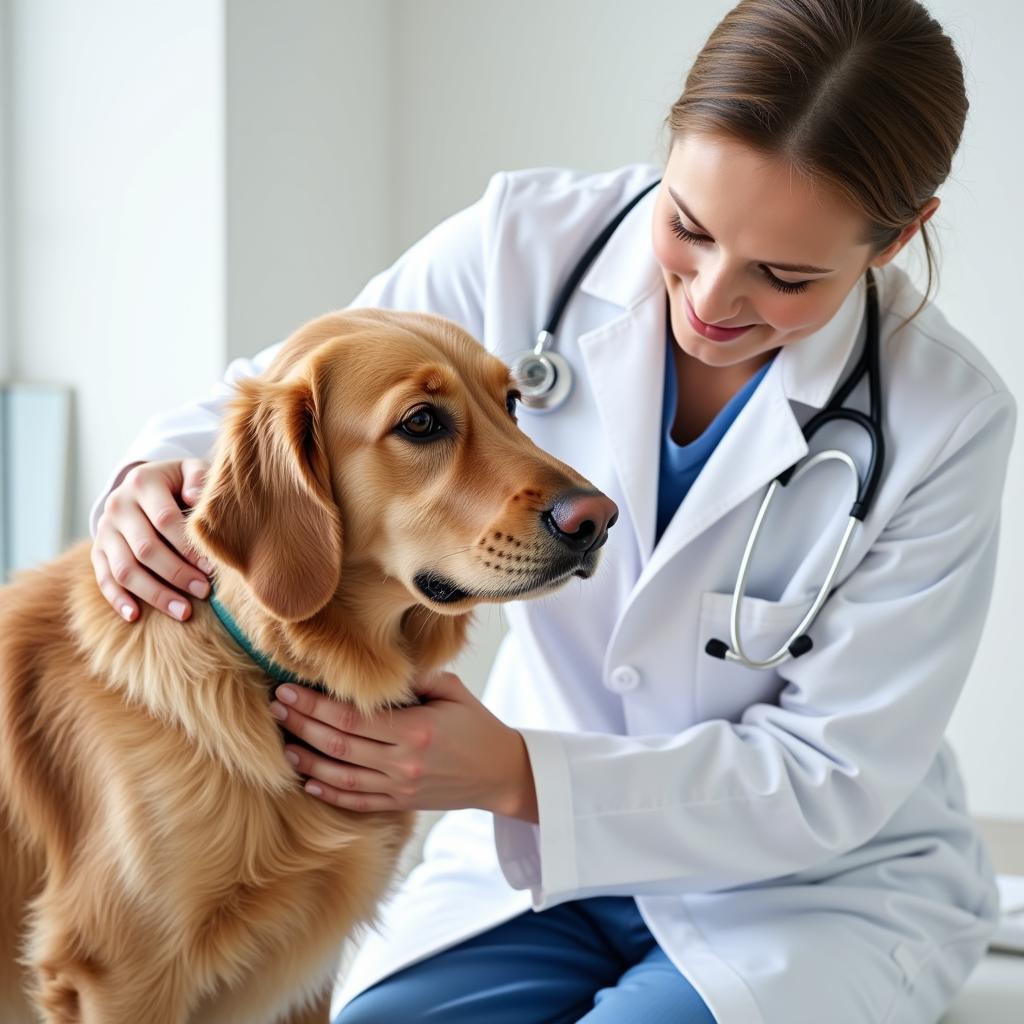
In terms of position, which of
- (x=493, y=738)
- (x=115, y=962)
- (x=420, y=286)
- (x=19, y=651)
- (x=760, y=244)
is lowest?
(x=115, y=962)

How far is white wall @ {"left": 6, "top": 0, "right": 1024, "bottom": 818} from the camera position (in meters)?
2.48

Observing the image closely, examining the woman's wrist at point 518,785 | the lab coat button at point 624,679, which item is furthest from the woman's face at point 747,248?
the woman's wrist at point 518,785

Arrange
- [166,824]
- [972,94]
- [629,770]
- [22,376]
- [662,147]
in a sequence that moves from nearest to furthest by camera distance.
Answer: [166,824]
[629,770]
[662,147]
[972,94]
[22,376]

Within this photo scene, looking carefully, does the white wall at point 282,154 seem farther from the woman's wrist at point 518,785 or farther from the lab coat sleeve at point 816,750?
the woman's wrist at point 518,785

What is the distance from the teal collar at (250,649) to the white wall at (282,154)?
52.2 inches

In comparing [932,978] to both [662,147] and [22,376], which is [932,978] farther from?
[22,376]

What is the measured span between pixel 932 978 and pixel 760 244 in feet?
3.23

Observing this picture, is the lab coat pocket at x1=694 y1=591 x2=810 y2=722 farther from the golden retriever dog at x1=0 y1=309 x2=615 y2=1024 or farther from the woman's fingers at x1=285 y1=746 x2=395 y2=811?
the woman's fingers at x1=285 y1=746 x2=395 y2=811

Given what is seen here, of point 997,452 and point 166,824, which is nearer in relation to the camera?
point 166,824

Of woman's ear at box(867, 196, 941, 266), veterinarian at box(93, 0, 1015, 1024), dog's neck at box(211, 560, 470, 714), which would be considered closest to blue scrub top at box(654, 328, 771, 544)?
veterinarian at box(93, 0, 1015, 1024)

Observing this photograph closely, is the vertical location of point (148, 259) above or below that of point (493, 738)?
above

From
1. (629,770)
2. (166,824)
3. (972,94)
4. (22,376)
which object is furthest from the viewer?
(22,376)

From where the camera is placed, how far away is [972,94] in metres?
2.49

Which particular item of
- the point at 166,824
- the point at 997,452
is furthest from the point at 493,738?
the point at 997,452
